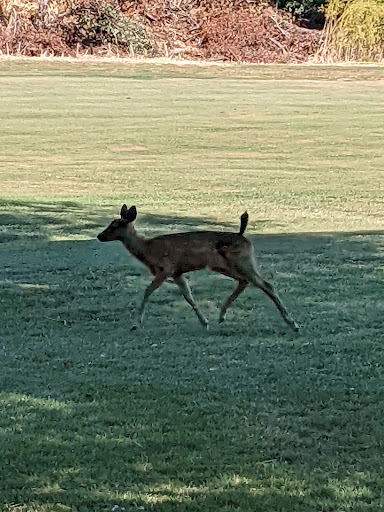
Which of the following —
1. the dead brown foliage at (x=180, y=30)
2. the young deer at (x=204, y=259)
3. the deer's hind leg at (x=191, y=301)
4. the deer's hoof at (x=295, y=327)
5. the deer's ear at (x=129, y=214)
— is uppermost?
the dead brown foliage at (x=180, y=30)

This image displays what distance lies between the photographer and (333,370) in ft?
22.1

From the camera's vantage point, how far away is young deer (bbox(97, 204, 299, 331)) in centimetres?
791

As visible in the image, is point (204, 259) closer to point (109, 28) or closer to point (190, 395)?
point (190, 395)

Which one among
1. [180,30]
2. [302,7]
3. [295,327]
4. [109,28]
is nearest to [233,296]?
[295,327]

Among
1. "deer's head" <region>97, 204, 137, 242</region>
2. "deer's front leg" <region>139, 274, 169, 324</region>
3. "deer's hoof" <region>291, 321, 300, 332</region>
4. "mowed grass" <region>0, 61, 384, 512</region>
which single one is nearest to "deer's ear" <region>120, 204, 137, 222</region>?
"deer's head" <region>97, 204, 137, 242</region>

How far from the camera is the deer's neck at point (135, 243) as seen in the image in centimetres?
833

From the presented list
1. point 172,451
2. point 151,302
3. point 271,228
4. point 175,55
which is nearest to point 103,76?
point 175,55

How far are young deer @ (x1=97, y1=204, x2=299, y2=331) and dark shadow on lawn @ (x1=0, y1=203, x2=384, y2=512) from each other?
0.22 metres

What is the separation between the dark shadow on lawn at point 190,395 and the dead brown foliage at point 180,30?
133ft

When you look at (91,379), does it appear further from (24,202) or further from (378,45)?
(378,45)

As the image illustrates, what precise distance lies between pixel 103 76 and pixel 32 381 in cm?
3574

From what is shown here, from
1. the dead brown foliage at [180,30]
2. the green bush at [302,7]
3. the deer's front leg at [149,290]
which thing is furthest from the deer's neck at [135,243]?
the green bush at [302,7]

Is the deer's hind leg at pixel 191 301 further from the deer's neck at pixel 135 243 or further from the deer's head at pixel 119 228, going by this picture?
the deer's head at pixel 119 228

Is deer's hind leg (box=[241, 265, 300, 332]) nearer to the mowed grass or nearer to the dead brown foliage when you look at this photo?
the mowed grass
